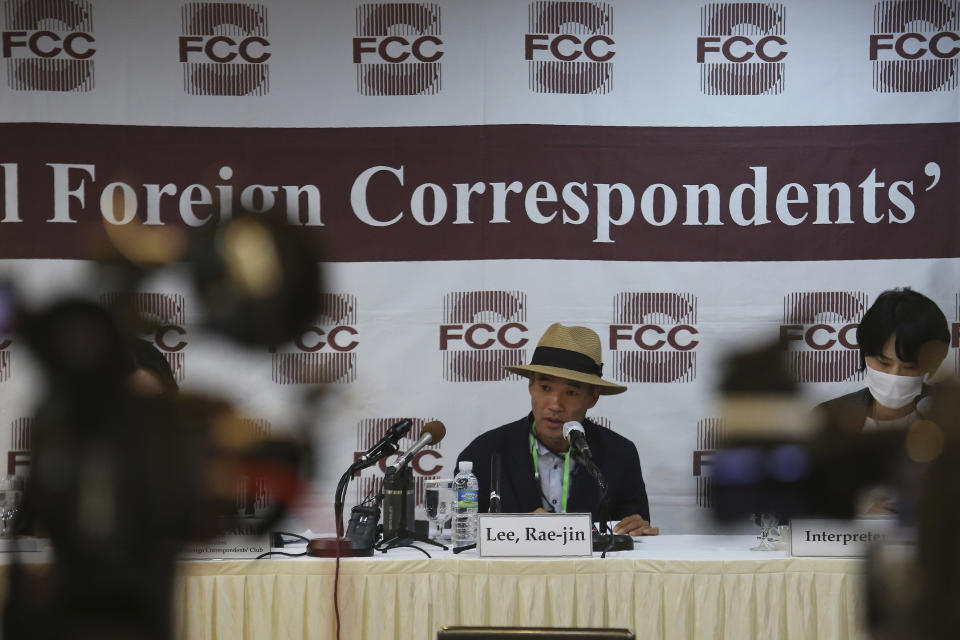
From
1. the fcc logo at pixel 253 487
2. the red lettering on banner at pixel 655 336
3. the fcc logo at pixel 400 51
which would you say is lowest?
the fcc logo at pixel 253 487

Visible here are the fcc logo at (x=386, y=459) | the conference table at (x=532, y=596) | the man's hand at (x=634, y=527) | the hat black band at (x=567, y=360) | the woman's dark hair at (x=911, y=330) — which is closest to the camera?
the woman's dark hair at (x=911, y=330)

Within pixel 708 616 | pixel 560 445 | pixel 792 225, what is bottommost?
pixel 708 616

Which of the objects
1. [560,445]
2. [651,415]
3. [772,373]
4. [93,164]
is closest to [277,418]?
[772,373]

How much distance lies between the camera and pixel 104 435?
0.95ft

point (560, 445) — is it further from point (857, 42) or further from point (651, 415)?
point (857, 42)

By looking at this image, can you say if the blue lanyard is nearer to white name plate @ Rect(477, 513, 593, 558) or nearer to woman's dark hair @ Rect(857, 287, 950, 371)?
white name plate @ Rect(477, 513, 593, 558)

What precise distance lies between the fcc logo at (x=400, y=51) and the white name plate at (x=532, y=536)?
1.53 metres

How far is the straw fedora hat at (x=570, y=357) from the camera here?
3.00 metres

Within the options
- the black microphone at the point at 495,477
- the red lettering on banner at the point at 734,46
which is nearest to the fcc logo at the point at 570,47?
the red lettering on banner at the point at 734,46

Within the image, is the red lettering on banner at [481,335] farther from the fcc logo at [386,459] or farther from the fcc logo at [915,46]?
the fcc logo at [915,46]

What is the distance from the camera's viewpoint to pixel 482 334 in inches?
128

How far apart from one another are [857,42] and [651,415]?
1.43 meters

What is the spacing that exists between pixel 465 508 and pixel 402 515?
0.17 metres

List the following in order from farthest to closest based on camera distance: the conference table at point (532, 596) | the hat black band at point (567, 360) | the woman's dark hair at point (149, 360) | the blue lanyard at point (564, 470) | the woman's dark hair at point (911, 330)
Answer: the hat black band at point (567, 360) → the blue lanyard at point (564, 470) → the conference table at point (532, 596) → the woman's dark hair at point (911, 330) → the woman's dark hair at point (149, 360)
